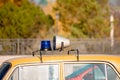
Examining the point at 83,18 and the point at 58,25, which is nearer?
the point at 83,18

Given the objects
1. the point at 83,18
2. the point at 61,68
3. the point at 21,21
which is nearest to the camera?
the point at 61,68

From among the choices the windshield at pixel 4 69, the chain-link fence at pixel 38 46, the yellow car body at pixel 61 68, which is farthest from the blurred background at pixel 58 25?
the yellow car body at pixel 61 68

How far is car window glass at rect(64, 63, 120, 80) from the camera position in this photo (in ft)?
14.8

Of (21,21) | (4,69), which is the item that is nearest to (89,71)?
(4,69)

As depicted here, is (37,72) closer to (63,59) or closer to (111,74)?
(63,59)

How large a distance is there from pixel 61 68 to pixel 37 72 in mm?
275

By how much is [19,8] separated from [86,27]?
6.20 meters

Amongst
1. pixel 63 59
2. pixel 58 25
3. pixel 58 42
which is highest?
pixel 58 25

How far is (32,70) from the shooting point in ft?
14.8

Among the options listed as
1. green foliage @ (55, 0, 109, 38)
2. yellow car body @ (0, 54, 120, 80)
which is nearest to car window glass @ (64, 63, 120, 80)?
yellow car body @ (0, 54, 120, 80)

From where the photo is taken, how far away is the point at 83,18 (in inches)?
1345

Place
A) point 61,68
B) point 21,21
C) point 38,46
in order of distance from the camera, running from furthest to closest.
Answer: point 21,21 < point 38,46 < point 61,68

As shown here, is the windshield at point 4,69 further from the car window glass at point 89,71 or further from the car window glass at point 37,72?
the car window glass at point 89,71

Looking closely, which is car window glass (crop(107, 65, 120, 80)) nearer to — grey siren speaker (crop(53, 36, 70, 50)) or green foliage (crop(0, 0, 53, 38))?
grey siren speaker (crop(53, 36, 70, 50))
